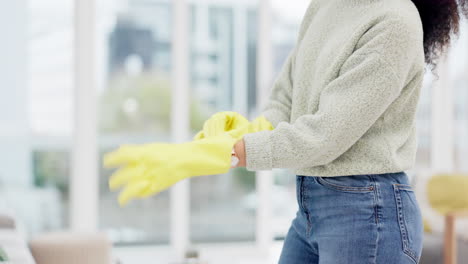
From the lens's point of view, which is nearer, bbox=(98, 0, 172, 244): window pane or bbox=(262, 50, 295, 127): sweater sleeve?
bbox=(262, 50, 295, 127): sweater sleeve

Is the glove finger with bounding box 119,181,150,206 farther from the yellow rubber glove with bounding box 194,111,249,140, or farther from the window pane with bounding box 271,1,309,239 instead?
the window pane with bounding box 271,1,309,239

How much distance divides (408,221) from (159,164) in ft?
1.63

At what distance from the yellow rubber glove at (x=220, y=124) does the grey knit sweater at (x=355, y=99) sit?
13 cm

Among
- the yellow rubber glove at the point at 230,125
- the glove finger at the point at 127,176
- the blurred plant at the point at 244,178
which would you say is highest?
the yellow rubber glove at the point at 230,125

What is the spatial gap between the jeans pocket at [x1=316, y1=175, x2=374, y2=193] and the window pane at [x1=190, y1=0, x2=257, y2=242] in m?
3.20

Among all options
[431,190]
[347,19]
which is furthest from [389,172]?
[431,190]

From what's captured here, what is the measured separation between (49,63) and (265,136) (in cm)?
338

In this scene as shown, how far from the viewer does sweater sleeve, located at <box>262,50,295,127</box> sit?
1185 millimetres

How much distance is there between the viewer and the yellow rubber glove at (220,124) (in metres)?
1.06

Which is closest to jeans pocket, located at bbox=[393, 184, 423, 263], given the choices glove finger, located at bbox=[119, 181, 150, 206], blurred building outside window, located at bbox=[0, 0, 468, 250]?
glove finger, located at bbox=[119, 181, 150, 206]

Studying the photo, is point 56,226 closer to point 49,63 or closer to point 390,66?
point 49,63

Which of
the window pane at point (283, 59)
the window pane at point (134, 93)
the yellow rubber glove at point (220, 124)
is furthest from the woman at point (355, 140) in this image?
the window pane at point (283, 59)

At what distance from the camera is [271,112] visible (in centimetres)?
120

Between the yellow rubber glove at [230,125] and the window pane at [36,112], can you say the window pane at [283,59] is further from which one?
the yellow rubber glove at [230,125]
